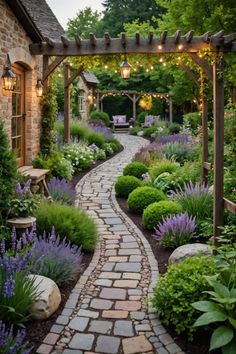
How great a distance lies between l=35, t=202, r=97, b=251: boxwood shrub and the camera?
572 centimetres

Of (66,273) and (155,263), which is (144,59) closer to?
(155,263)

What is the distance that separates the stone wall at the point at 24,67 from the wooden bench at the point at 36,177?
0.47m

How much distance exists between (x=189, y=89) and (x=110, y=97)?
14.8 metres

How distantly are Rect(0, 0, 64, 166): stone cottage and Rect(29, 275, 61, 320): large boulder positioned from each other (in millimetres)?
2761

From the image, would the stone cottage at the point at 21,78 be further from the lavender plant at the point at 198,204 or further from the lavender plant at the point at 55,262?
the lavender plant at the point at 198,204

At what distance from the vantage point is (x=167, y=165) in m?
9.64

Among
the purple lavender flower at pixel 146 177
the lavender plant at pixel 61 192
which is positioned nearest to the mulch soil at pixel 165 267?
the purple lavender flower at pixel 146 177

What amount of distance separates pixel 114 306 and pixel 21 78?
5.39 m

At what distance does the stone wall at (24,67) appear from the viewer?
6566 millimetres

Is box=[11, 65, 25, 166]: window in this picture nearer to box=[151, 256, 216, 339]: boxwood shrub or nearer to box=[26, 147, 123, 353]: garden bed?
box=[26, 147, 123, 353]: garden bed

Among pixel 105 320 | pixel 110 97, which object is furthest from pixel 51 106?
pixel 110 97

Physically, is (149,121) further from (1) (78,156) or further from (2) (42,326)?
(2) (42,326)

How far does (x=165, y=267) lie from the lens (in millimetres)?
5391

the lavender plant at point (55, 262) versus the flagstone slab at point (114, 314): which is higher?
the lavender plant at point (55, 262)
